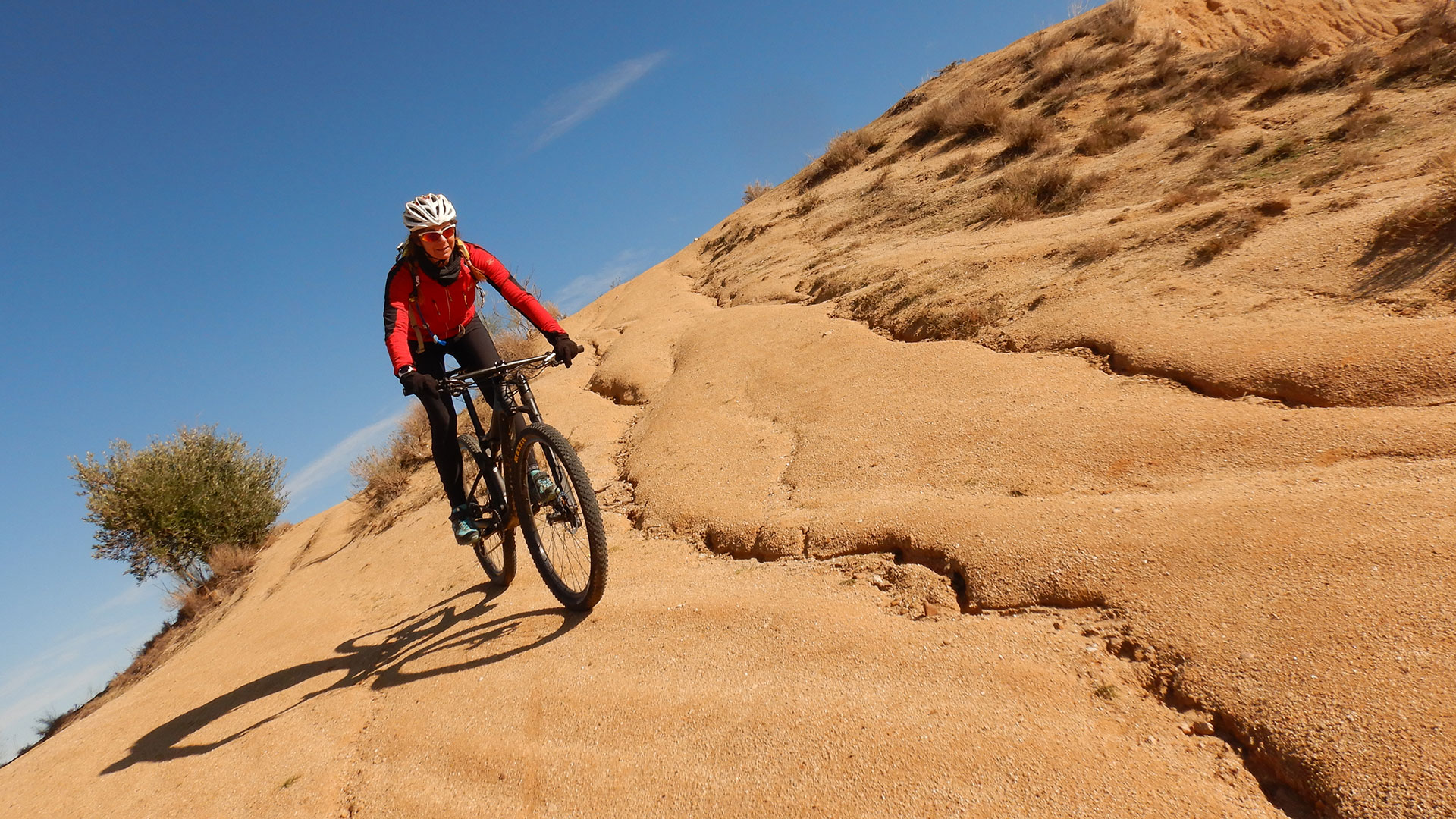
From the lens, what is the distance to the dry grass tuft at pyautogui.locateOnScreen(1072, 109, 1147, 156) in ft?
29.9

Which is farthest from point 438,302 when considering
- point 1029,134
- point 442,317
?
point 1029,134

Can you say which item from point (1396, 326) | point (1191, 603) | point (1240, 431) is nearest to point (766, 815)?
point (1191, 603)

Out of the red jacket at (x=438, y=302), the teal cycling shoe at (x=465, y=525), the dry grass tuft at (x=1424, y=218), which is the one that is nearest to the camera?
the dry grass tuft at (x=1424, y=218)

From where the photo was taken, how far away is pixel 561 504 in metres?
4.12

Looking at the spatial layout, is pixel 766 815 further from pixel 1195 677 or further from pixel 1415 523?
pixel 1415 523

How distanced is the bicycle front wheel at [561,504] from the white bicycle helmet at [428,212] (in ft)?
4.75

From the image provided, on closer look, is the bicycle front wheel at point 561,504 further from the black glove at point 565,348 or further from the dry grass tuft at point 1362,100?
the dry grass tuft at point 1362,100

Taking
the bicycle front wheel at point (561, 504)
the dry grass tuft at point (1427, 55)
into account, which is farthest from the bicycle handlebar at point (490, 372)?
the dry grass tuft at point (1427, 55)

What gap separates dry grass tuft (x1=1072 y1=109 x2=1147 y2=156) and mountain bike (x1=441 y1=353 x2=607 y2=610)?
310 inches

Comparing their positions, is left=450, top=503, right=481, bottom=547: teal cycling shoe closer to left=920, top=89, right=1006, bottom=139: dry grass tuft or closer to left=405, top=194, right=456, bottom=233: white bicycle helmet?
left=405, top=194, right=456, bottom=233: white bicycle helmet

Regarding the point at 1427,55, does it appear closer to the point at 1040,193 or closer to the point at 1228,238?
the point at 1040,193

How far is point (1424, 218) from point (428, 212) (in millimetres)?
6125

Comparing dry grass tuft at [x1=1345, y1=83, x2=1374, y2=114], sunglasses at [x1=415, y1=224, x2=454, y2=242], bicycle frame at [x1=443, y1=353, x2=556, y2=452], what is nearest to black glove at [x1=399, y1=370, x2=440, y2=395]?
bicycle frame at [x1=443, y1=353, x2=556, y2=452]

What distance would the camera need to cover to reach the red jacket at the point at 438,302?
15.2 ft
